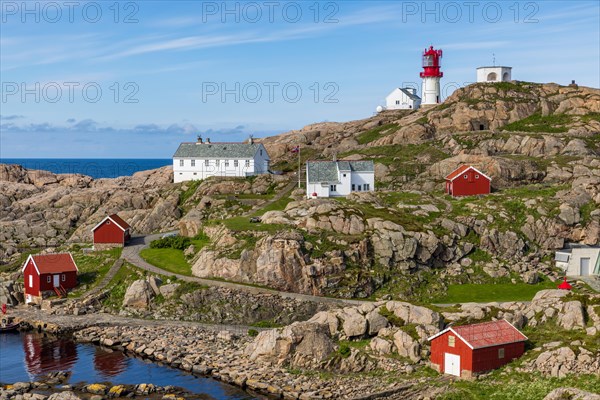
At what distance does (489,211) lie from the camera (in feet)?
289

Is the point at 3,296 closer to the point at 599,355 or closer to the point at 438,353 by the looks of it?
the point at 438,353

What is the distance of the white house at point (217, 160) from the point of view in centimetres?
11512

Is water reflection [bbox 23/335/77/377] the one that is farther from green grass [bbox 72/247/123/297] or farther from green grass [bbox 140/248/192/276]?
green grass [bbox 140/248/192/276]

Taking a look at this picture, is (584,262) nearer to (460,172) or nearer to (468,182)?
(468,182)

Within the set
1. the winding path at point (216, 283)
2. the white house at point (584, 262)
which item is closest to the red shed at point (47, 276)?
the winding path at point (216, 283)

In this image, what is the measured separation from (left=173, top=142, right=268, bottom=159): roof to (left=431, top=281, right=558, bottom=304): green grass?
1916 inches

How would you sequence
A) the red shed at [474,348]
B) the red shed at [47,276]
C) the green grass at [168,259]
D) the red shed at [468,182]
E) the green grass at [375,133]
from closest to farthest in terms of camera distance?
the red shed at [474,348] → the red shed at [47,276] → the green grass at [168,259] → the red shed at [468,182] → the green grass at [375,133]

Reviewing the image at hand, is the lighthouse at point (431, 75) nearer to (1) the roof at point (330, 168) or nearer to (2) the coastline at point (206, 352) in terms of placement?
(1) the roof at point (330, 168)

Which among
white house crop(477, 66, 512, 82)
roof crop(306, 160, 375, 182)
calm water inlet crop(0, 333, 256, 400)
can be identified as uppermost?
white house crop(477, 66, 512, 82)

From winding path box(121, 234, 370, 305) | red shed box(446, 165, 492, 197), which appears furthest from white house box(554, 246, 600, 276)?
winding path box(121, 234, 370, 305)

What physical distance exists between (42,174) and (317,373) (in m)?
102

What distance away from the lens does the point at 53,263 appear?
80875 millimetres

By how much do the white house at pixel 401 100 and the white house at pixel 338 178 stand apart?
180 ft

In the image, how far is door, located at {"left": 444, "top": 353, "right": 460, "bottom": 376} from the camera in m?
52.6
